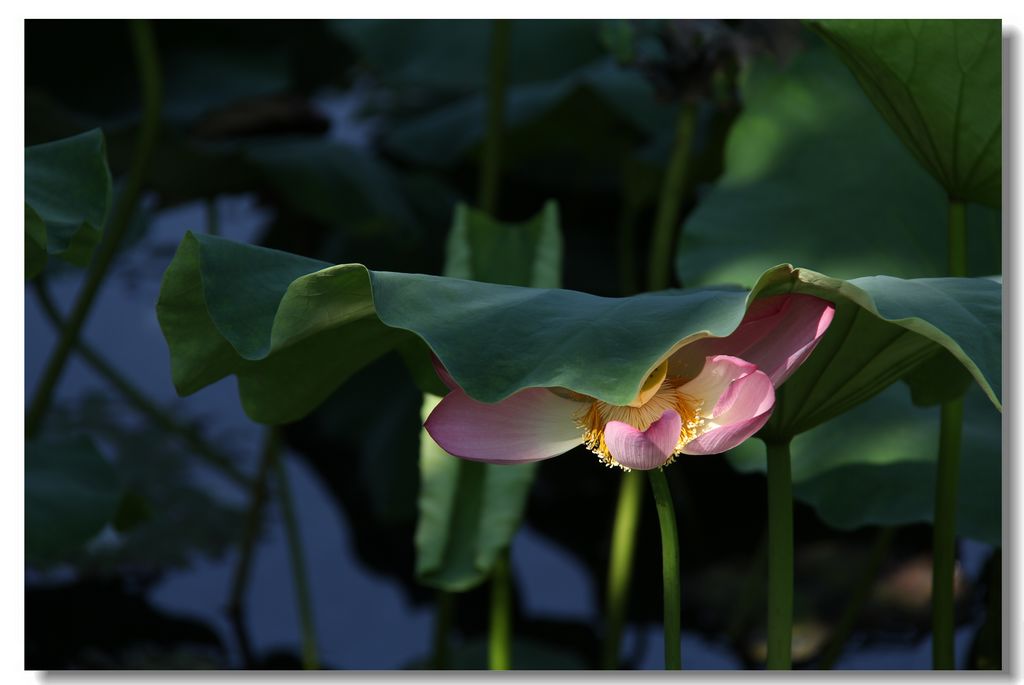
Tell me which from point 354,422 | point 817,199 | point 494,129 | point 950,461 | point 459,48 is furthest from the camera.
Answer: point 354,422

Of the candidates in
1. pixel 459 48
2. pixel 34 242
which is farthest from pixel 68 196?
pixel 459 48

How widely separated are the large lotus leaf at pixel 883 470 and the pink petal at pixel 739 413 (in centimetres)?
35

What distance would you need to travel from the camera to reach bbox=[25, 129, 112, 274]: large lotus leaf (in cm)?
71

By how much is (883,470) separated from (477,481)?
320 mm

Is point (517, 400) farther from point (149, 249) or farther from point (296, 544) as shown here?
point (149, 249)

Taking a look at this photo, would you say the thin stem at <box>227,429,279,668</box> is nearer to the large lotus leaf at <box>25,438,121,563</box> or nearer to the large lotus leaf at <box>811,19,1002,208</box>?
the large lotus leaf at <box>25,438,121,563</box>

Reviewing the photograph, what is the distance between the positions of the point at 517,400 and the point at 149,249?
131 cm

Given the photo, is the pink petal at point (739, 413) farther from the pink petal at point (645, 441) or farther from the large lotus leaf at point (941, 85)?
the large lotus leaf at point (941, 85)

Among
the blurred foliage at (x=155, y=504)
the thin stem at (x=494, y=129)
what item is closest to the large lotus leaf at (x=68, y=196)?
the thin stem at (x=494, y=129)

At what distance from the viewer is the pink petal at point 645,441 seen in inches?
20.7

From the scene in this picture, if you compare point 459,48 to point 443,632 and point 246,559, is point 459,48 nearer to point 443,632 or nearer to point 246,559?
point 246,559

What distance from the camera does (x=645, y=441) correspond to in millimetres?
527

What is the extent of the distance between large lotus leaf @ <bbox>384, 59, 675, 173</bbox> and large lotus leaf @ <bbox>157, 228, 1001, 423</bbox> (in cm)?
84

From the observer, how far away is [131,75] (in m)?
1.78
